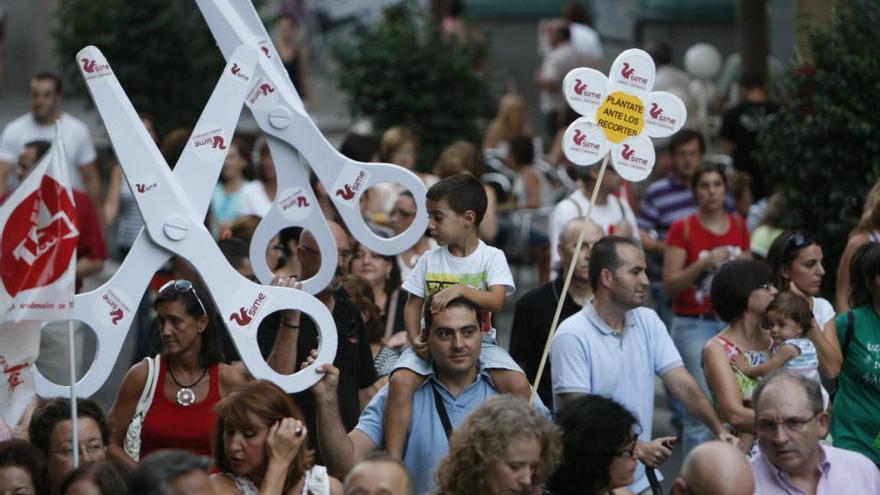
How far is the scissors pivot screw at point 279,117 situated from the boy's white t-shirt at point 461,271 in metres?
0.86

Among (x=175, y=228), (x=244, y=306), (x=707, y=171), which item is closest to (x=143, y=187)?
(x=175, y=228)

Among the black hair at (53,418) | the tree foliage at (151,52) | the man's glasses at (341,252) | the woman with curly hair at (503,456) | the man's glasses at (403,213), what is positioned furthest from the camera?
the tree foliage at (151,52)

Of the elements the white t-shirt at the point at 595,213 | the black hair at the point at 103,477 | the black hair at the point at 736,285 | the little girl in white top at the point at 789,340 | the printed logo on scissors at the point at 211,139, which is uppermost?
the printed logo on scissors at the point at 211,139

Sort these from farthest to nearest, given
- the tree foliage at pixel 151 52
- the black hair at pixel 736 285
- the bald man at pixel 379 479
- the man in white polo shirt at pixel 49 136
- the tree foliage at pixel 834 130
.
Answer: the tree foliage at pixel 151 52 → the man in white polo shirt at pixel 49 136 → the tree foliage at pixel 834 130 → the black hair at pixel 736 285 → the bald man at pixel 379 479

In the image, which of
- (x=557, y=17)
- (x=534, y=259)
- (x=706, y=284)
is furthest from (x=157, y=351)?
(x=557, y=17)

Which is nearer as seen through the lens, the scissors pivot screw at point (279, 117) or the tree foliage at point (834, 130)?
the scissors pivot screw at point (279, 117)

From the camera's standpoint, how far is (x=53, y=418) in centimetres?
734

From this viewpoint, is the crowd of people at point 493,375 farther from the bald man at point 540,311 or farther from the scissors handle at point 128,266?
the scissors handle at point 128,266

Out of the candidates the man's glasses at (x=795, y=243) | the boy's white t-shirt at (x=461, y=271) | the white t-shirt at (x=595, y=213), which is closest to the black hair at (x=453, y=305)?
the boy's white t-shirt at (x=461, y=271)

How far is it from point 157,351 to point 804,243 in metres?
3.09

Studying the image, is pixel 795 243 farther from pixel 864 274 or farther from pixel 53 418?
pixel 53 418

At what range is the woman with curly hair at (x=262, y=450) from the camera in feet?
22.0

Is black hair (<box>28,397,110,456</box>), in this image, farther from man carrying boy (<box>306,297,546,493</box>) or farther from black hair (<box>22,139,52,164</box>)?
black hair (<box>22,139,52,164</box>)

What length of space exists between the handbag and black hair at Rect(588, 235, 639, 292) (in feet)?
5.98
